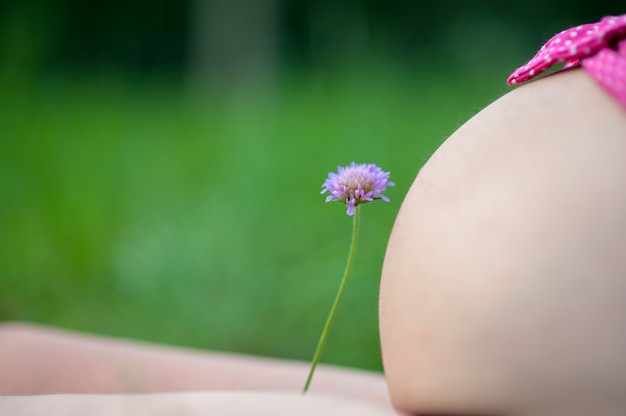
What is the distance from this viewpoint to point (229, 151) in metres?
3.23

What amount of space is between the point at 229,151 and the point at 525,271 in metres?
2.72

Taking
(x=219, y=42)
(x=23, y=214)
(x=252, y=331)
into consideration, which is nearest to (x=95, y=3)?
(x=219, y=42)

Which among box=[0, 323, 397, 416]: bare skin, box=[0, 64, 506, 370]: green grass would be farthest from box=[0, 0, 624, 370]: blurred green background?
box=[0, 323, 397, 416]: bare skin

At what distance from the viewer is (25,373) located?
918mm

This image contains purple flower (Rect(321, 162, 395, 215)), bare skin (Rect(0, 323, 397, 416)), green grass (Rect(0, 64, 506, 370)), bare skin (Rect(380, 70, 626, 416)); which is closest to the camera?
bare skin (Rect(380, 70, 626, 416))

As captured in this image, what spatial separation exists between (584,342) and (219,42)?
13.2 feet

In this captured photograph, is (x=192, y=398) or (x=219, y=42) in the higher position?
(x=219, y=42)

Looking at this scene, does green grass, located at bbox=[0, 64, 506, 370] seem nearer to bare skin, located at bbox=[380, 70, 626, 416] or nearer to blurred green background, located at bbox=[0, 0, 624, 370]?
blurred green background, located at bbox=[0, 0, 624, 370]

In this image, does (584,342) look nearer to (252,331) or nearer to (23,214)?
(252,331)

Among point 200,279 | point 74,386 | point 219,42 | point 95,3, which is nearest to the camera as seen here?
point 74,386

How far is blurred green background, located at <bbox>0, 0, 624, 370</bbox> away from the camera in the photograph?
6.87ft

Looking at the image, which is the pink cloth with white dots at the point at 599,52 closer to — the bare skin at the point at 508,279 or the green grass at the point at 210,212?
the bare skin at the point at 508,279

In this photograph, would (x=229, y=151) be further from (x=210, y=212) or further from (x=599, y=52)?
(x=599, y=52)

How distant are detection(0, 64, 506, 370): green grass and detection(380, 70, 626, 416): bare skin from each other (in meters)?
1.03
